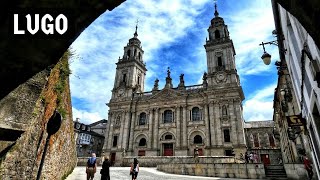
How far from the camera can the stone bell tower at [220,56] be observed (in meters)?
33.8

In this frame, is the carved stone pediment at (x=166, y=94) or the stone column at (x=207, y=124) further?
the carved stone pediment at (x=166, y=94)

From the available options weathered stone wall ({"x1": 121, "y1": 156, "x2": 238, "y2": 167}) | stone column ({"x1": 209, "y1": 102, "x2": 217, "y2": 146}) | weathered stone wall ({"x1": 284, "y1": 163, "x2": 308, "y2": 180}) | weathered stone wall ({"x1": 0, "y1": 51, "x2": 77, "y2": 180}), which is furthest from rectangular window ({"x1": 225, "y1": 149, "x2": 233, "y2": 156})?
weathered stone wall ({"x1": 0, "y1": 51, "x2": 77, "y2": 180})

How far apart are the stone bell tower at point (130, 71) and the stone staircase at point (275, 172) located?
28.8 meters

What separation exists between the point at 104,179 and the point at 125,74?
3627 centimetres

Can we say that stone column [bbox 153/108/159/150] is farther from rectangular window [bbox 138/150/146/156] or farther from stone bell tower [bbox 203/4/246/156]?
stone bell tower [bbox 203/4/246/156]

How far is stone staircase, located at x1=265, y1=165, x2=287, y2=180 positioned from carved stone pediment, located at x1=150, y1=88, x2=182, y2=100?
856 inches

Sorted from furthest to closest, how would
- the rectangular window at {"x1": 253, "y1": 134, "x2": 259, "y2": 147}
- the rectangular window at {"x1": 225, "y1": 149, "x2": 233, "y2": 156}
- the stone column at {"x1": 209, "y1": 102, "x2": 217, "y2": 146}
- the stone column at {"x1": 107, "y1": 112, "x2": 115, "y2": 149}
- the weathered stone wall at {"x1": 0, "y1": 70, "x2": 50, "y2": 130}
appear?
the rectangular window at {"x1": 253, "y1": 134, "x2": 259, "y2": 147}
the stone column at {"x1": 107, "y1": 112, "x2": 115, "y2": 149}
the stone column at {"x1": 209, "y1": 102, "x2": 217, "y2": 146}
the rectangular window at {"x1": 225, "y1": 149, "x2": 233, "y2": 156}
the weathered stone wall at {"x1": 0, "y1": 70, "x2": 50, "y2": 130}

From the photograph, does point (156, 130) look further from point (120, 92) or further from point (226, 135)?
point (226, 135)

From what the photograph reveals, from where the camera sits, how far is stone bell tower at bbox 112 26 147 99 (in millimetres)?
41125

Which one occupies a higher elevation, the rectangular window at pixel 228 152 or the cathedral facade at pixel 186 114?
the cathedral facade at pixel 186 114

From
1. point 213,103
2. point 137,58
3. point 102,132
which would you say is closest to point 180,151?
point 213,103

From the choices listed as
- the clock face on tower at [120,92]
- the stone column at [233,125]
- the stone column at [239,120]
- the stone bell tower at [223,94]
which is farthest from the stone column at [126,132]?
the stone column at [239,120]

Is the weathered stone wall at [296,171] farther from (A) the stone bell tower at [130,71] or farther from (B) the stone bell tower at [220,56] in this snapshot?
(A) the stone bell tower at [130,71]

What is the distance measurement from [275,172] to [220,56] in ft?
81.7
